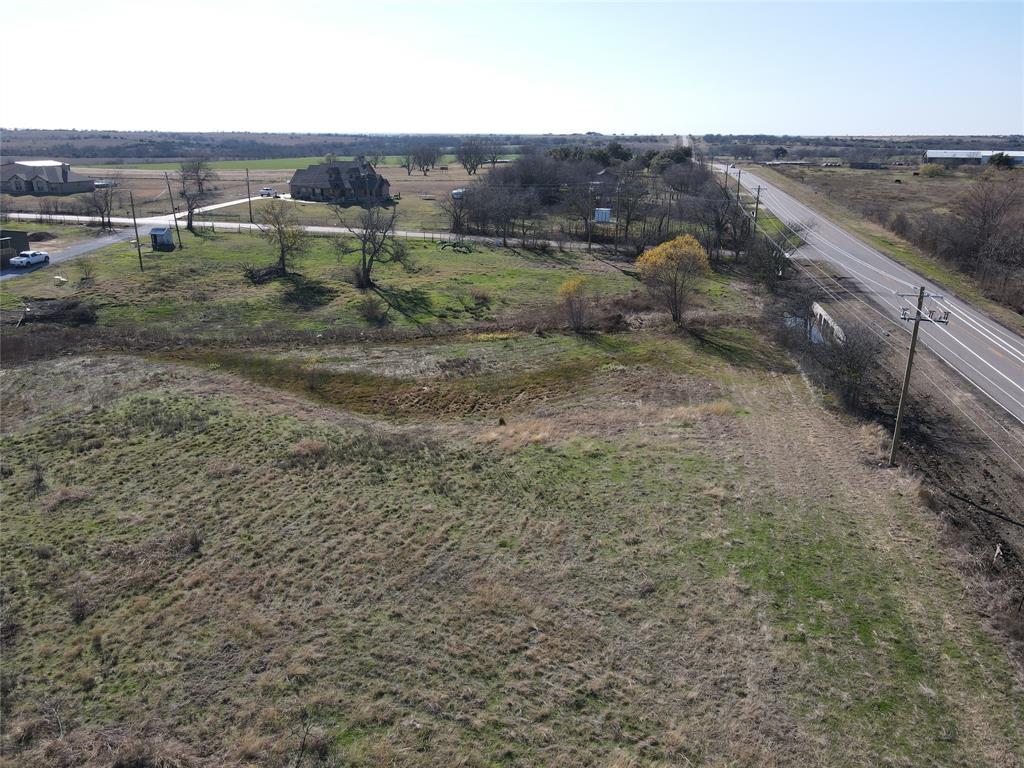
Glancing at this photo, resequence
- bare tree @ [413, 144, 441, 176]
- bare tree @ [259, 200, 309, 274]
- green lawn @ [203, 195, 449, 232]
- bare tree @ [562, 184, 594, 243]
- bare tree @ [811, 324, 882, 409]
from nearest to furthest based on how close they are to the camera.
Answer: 1. bare tree @ [811, 324, 882, 409]
2. bare tree @ [259, 200, 309, 274]
3. bare tree @ [562, 184, 594, 243]
4. green lawn @ [203, 195, 449, 232]
5. bare tree @ [413, 144, 441, 176]

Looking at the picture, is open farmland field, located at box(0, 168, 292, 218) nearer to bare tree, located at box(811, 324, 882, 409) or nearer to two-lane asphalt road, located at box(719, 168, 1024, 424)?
bare tree, located at box(811, 324, 882, 409)

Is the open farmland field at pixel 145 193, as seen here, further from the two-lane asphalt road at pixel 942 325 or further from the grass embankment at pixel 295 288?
the two-lane asphalt road at pixel 942 325

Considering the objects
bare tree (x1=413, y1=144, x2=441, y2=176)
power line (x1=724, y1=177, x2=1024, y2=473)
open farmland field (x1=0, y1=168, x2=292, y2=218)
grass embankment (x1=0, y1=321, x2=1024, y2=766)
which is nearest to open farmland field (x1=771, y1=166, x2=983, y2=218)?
power line (x1=724, y1=177, x2=1024, y2=473)

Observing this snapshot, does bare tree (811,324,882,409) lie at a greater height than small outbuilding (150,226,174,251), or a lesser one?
lesser

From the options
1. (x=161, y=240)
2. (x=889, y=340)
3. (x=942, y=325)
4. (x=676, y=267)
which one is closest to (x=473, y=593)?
(x=676, y=267)

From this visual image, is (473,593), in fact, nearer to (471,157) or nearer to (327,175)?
(327,175)

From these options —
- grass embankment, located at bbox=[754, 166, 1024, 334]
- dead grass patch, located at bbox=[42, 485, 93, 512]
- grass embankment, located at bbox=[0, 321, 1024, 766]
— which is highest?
grass embankment, located at bbox=[754, 166, 1024, 334]

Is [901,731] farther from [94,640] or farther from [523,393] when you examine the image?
[523,393]

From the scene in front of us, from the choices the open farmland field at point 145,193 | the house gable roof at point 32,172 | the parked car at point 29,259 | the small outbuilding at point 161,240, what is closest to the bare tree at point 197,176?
the open farmland field at point 145,193
